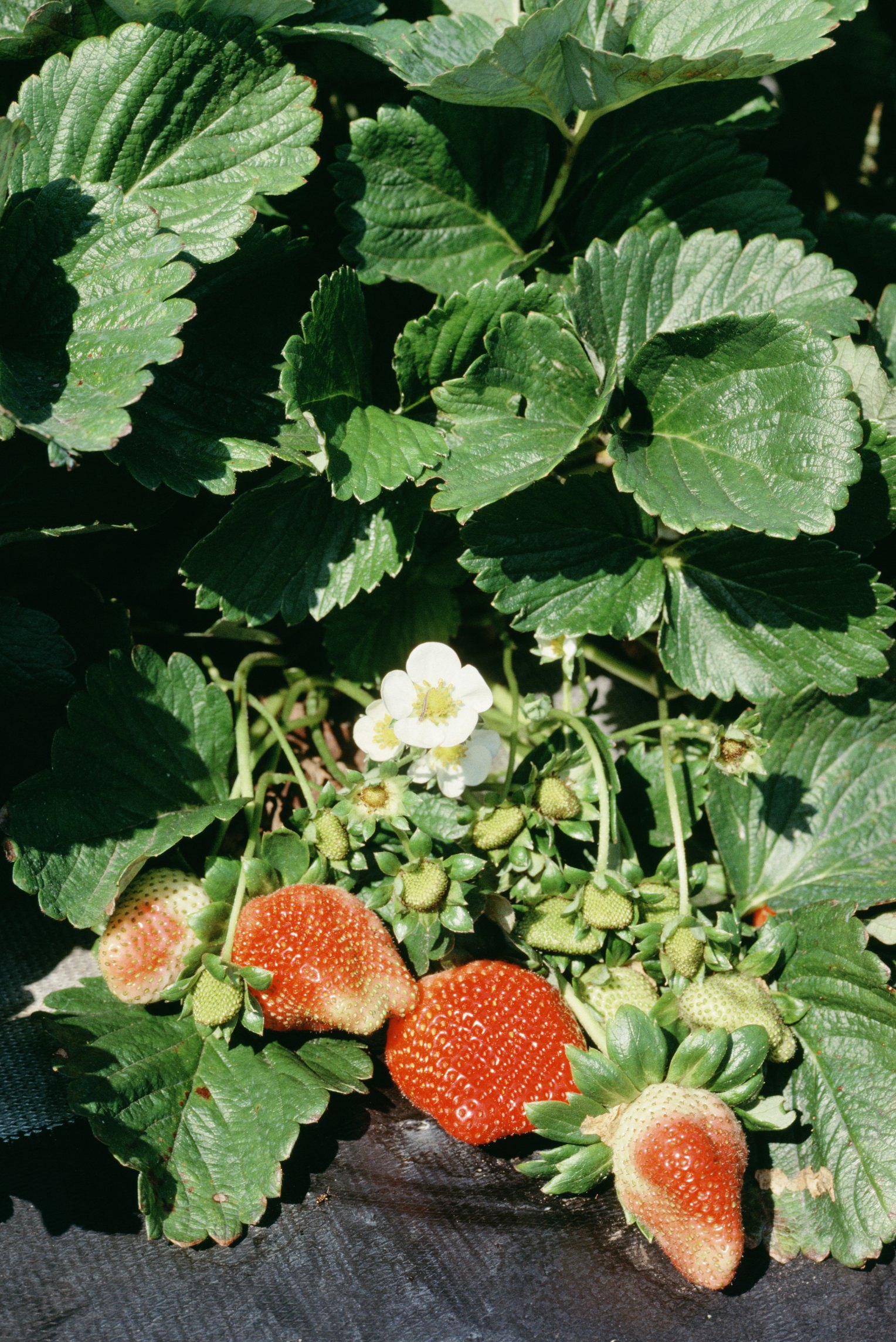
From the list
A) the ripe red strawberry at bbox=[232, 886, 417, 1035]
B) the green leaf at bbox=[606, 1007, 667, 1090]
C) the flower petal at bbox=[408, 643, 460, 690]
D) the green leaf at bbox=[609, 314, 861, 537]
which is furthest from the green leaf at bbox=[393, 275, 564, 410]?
the green leaf at bbox=[606, 1007, 667, 1090]

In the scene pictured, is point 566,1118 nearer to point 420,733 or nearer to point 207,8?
point 420,733

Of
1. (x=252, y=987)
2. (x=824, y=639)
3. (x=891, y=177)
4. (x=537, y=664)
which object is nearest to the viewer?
(x=252, y=987)

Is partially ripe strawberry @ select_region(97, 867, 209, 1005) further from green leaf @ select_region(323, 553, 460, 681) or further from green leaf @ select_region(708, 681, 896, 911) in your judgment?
green leaf @ select_region(708, 681, 896, 911)

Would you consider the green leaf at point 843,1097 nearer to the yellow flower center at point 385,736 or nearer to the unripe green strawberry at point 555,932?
the unripe green strawberry at point 555,932

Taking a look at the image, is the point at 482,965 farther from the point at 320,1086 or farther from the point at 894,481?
the point at 894,481

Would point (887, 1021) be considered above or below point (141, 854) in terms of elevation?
below

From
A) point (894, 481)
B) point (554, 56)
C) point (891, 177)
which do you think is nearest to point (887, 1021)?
point (894, 481)
